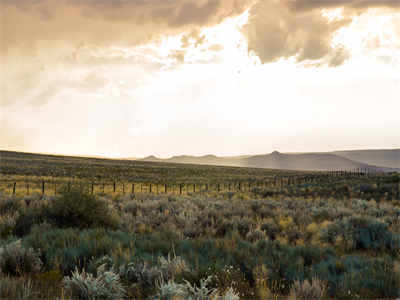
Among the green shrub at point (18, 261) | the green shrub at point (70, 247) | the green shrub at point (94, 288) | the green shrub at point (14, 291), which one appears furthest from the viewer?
the green shrub at point (70, 247)

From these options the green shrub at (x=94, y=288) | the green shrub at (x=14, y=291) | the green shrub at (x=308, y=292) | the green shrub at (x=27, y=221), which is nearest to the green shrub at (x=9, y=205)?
the green shrub at (x=27, y=221)

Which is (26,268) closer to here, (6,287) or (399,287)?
(6,287)

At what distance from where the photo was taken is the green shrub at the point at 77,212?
1055cm

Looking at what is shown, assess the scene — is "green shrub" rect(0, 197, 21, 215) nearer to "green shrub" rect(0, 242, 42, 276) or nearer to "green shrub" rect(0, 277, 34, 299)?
"green shrub" rect(0, 242, 42, 276)

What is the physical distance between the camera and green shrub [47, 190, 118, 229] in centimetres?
1055

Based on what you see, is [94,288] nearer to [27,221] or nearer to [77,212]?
[77,212]

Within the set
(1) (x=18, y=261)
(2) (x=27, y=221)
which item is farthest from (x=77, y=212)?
(1) (x=18, y=261)

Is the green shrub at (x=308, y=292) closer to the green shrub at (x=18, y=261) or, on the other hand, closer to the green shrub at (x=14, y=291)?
the green shrub at (x=14, y=291)

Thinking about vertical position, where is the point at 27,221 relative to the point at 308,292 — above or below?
below

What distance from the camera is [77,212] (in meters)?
10.6

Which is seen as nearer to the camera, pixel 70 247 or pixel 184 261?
pixel 184 261

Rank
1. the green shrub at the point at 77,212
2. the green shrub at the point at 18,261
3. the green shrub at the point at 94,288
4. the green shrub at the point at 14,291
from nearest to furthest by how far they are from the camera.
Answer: the green shrub at the point at 14,291
the green shrub at the point at 94,288
the green shrub at the point at 18,261
the green shrub at the point at 77,212

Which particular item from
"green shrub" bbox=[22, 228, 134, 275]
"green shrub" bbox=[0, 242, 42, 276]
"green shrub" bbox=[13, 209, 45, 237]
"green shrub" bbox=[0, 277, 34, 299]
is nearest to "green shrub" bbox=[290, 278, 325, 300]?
"green shrub" bbox=[22, 228, 134, 275]

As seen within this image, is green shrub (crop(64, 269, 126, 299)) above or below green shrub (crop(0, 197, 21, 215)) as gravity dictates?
above
